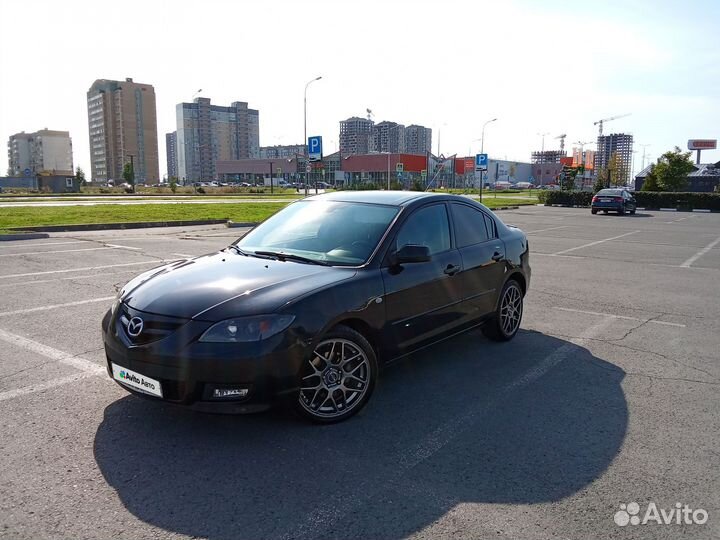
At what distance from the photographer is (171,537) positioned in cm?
267

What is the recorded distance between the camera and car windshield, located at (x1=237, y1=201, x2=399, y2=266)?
178 inches

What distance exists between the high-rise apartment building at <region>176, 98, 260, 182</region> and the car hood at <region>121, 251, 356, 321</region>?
143 m

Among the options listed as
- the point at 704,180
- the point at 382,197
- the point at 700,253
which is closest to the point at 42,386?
the point at 382,197

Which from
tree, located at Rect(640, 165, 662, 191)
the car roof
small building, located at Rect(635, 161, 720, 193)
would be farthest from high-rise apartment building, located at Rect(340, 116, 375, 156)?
the car roof

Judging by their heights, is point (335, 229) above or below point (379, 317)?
above

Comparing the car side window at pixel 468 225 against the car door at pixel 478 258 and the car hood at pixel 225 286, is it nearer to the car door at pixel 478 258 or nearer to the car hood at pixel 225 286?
the car door at pixel 478 258

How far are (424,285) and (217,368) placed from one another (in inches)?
77.1

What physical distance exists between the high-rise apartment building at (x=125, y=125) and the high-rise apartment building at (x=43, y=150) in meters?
9.44

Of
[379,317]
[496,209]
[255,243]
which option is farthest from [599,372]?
[496,209]

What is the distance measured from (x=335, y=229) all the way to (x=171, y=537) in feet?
9.17

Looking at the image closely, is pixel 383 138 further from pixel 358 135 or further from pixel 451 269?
pixel 451 269

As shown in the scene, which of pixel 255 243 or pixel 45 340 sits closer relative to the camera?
pixel 255 243

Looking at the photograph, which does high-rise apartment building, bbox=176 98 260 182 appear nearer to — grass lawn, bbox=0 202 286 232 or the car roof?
grass lawn, bbox=0 202 286 232

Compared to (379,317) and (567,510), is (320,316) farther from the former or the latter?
(567,510)
